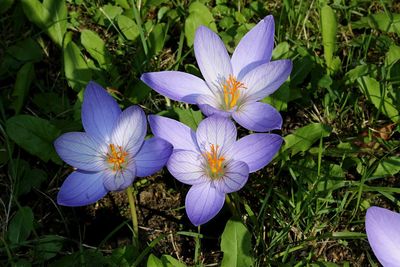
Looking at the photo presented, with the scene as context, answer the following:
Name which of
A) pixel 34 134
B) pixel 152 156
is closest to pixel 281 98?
pixel 152 156

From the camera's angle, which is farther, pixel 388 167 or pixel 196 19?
pixel 196 19

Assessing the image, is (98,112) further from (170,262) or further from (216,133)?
(170,262)

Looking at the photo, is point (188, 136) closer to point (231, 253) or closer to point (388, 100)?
point (231, 253)

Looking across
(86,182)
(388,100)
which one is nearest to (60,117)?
(86,182)

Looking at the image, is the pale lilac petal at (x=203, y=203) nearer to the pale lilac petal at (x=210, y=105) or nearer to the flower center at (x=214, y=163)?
the flower center at (x=214, y=163)

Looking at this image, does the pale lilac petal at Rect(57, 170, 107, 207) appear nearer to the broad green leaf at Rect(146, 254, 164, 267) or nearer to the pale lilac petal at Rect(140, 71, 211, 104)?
the broad green leaf at Rect(146, 254, 164, 267)

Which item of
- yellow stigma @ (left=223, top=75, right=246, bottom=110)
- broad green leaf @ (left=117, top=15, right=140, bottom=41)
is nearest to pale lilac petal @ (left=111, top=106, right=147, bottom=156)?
yellow stigma @ (left=223, top=75, right=246, bottom=110)
